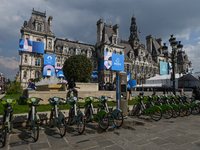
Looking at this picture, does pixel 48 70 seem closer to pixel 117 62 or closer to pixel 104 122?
pixel 117 62

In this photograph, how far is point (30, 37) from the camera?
36906 mm

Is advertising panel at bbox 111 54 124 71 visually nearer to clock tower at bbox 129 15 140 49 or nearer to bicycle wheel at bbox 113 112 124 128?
clock tower at bbox 129 15 140 49

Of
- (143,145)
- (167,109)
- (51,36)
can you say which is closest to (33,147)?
(143,145)

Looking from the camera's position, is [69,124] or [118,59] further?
[118,59]

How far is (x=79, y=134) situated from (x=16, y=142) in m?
1.87

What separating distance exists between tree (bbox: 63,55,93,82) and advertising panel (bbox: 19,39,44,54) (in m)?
28.6

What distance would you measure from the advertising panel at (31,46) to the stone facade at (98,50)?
1.41 m

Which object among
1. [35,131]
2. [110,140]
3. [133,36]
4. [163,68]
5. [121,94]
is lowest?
[110,140]

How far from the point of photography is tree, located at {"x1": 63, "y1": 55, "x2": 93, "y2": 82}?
41.1 ft

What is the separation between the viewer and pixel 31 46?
36.1 metres

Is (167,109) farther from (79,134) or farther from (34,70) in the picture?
(34,70)

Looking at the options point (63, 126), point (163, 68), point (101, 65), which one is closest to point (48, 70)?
point (101, 65)

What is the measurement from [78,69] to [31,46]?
30.4 meters

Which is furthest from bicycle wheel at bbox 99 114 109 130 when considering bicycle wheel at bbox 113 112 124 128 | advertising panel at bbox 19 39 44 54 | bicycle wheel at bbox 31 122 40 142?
advertising panel at bbox 19 39 44 54
